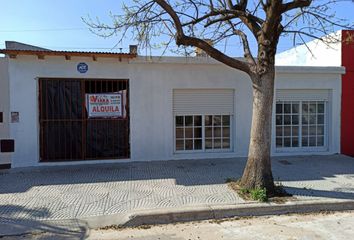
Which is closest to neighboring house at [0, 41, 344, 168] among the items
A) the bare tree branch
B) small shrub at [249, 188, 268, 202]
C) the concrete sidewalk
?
the concrete sidewalk

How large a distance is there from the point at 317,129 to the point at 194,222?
812cm

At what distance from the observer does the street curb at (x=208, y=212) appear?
21.4ft

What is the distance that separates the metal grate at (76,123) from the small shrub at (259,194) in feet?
16.5

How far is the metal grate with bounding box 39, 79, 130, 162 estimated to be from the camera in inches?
435

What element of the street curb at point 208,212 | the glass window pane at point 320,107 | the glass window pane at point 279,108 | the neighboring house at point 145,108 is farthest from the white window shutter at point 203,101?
the street curb at point 208,212

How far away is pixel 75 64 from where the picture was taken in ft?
36.3

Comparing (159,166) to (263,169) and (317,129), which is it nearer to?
(263,169)

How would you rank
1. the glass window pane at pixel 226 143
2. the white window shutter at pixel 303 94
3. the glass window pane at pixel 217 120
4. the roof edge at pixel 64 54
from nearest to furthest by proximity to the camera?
the roof edge at pixel 64 54 → the glass window pane at pixel 217 120 → the glass window pane at pixel 226 143 → the white window shutter at pixel 303 94

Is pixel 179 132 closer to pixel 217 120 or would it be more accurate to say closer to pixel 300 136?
pixel 217 120

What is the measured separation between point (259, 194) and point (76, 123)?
6.01 m

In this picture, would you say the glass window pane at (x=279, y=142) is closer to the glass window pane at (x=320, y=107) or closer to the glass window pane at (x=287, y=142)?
the glass window pane at (x=287, y=142)

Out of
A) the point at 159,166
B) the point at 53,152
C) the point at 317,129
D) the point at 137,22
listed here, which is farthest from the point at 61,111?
the point at 317,129

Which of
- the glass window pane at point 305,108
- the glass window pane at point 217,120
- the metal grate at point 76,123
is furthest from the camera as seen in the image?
the glass window pane at point 305,108

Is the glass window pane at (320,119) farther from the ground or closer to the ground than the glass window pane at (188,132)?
farther from the ground
